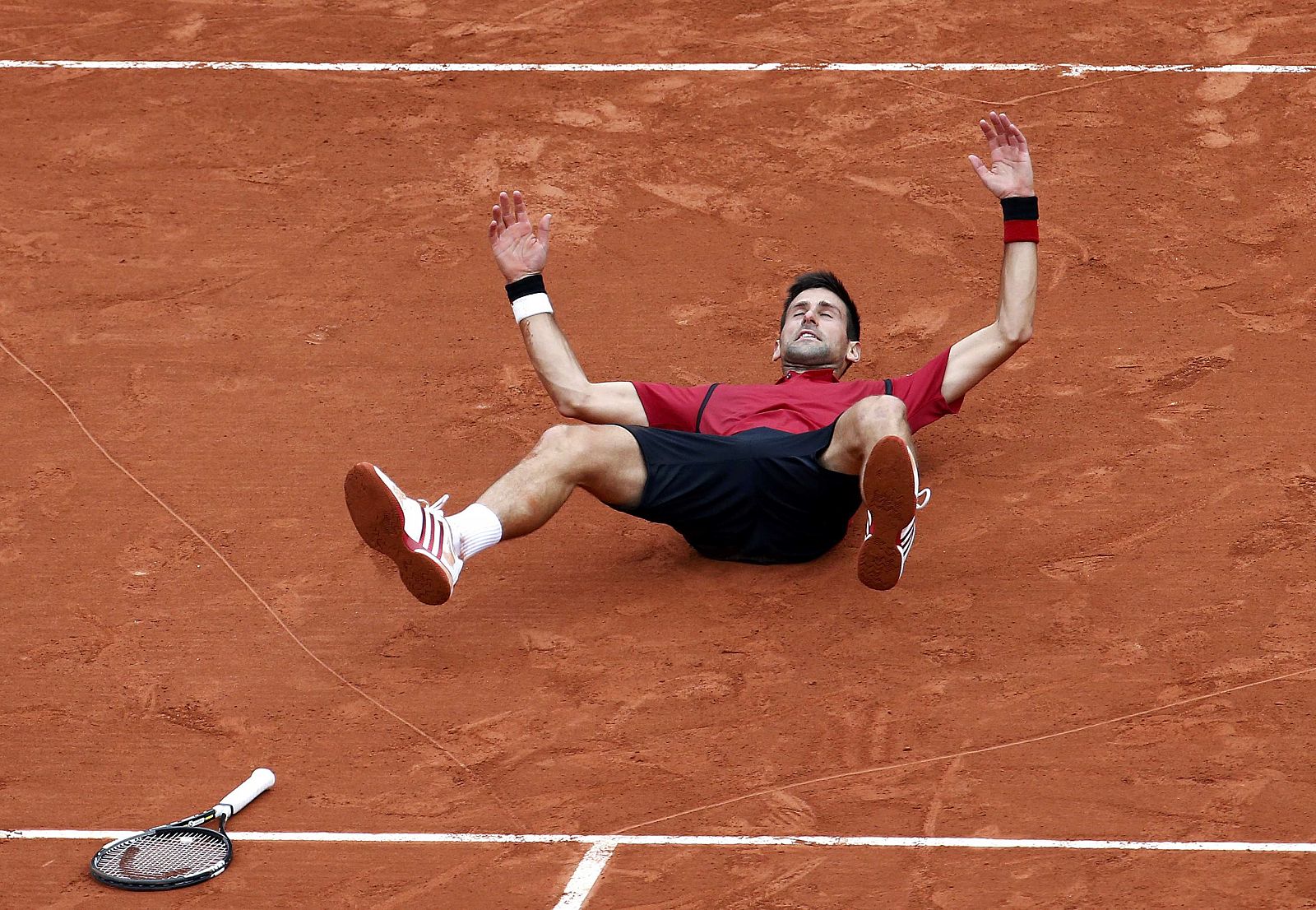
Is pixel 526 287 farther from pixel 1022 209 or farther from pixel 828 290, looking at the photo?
pixel 1022 209

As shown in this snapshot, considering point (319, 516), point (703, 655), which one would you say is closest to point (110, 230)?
point (319, 516)

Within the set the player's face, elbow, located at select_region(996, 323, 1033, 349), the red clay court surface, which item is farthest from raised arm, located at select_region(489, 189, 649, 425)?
elbow, located at select_region(996, 323, 1033, 349)

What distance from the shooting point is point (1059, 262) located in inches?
380

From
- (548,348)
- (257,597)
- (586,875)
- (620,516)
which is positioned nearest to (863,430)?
(548,348)

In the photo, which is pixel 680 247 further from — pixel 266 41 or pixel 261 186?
pixel 266 41

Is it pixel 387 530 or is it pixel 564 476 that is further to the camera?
pixel 564 476

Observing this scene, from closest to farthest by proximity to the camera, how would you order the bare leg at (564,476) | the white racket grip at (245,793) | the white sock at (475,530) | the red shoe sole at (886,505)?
the white racket grip at (245,793) < the red shoe sole at (886,505) < the white sock at (475,530) < the bare leg at (564,476)

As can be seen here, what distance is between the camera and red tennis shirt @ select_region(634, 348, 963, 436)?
24.5 ft

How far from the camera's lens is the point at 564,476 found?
709 cm

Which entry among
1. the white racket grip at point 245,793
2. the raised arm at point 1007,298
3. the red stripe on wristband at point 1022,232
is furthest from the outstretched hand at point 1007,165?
the white racket grip at point 245,793

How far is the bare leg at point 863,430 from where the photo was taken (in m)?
6.80

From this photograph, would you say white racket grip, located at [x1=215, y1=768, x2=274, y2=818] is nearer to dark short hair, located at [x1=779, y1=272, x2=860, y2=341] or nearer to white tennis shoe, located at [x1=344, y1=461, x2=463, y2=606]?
white tennis shoe, located at [x1=344, y1=461, x2=463, y2=606]

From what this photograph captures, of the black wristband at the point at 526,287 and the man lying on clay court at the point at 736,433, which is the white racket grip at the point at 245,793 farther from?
the black wristband at the point at 526,287

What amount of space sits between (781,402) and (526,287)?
1.15 m
